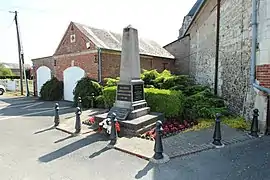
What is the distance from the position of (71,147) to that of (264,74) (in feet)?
18.5

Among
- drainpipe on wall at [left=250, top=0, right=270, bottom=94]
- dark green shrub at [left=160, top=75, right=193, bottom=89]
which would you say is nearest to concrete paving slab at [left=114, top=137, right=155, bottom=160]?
drainpipe on wall at [left=250, top=0, right=270, bottom=94]

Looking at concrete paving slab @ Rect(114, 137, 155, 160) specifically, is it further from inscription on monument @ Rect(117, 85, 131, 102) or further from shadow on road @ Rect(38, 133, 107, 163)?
inscription on monument @ Rect(117, 85, 131, 102)

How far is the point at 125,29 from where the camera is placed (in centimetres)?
759

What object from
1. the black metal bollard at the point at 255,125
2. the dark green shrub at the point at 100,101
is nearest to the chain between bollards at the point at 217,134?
the black metal bollard at the point at 255,125

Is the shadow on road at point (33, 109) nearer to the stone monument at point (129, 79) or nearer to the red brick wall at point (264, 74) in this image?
the stone monument at point (129, 79)

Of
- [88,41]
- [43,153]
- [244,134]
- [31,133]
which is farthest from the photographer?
[88,41]

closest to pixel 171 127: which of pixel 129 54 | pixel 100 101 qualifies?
pixel 129 54

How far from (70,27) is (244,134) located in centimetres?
1341

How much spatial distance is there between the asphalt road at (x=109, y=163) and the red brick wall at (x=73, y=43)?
9.11 metres

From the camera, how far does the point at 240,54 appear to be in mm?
7773

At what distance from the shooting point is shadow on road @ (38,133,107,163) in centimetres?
498

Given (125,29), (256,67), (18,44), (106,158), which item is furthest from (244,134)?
(18,44)

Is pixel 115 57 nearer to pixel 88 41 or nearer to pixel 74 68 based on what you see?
pixel 88 41

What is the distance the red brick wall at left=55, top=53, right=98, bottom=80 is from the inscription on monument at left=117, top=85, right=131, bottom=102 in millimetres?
6386
